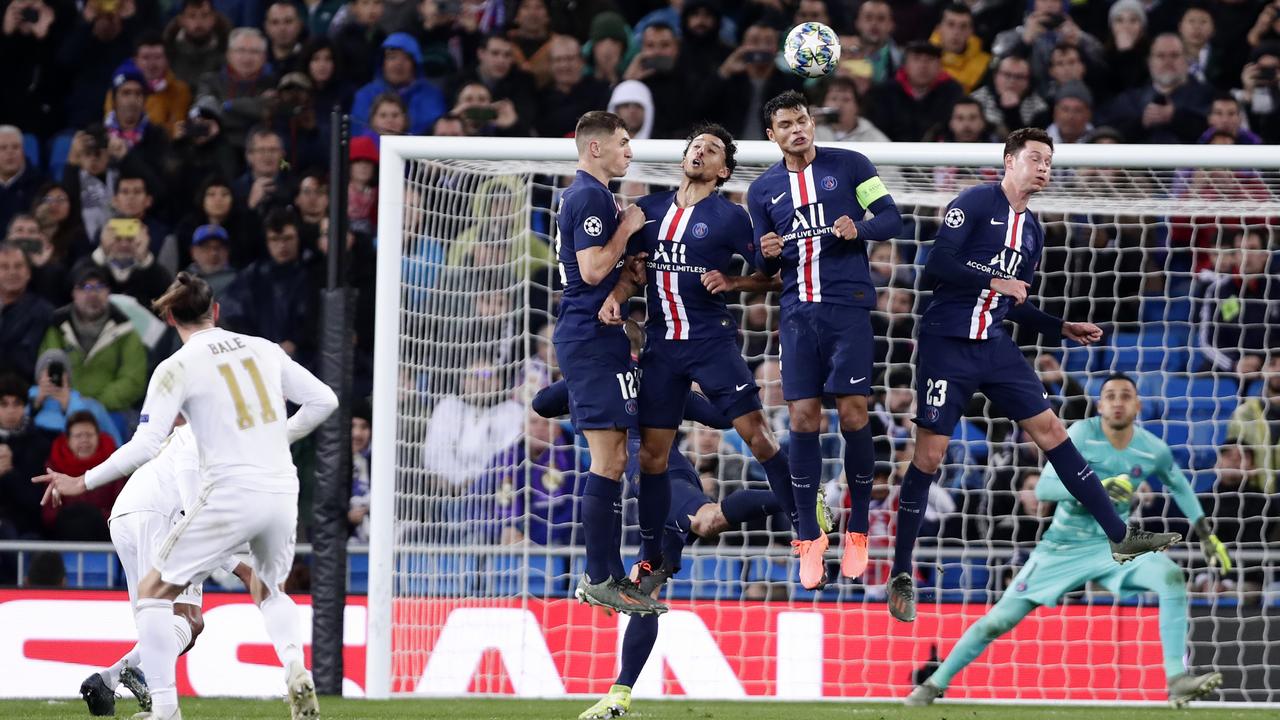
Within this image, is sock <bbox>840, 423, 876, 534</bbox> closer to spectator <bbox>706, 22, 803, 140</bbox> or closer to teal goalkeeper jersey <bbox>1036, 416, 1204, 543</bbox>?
teal goalkeeper jersey <bbox>1036, 416, 1204, 543</bbox>

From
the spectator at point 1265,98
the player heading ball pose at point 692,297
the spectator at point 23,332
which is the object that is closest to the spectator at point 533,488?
the player heading ball pose at point 692,297

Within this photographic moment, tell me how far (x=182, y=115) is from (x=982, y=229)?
8.63 metres

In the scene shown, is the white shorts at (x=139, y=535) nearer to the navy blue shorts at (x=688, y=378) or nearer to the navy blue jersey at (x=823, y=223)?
the navy blue shorts at (x=688, y=378)

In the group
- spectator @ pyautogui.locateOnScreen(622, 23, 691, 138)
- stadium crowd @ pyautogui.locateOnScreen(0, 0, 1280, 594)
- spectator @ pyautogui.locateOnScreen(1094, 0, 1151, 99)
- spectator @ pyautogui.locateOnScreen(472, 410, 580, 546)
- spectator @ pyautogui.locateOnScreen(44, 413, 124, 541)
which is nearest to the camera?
spectator @ pyautogui.locateOnScreen(472, 410, 580, 546)

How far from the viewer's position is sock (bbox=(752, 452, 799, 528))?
9.25m

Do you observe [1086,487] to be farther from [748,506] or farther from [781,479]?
[748,506]

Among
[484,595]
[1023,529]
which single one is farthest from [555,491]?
[1023,529]

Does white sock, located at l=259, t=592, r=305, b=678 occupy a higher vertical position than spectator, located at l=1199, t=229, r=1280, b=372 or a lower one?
lower

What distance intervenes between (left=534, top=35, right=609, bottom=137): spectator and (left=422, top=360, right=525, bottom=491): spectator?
306 cm

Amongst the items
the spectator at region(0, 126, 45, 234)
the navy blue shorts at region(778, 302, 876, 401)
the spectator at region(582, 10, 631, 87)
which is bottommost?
the navy blue shorts at region(778, 302, 876, 401)

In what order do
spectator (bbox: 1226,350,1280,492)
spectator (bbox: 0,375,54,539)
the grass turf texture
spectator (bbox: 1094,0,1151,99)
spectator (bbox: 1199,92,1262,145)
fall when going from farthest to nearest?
spectator (bbox: 1094,0,1151,99)
spectator (bbox: 1199,92,1262,145)
spectator (bbox: 0,375,54,539)
spectator (bbox: 1226,350,1280,492)
the grass turf texture

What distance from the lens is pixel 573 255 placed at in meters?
8.88

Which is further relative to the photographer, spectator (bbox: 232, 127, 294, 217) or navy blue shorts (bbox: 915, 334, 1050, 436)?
spectator (bbox: 232, 127, 294, 217)

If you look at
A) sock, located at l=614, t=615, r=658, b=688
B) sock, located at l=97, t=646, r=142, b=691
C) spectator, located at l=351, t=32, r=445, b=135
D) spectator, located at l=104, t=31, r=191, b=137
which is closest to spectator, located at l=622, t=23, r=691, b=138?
spectator, located at l=351, t=32, r=445, b=135
